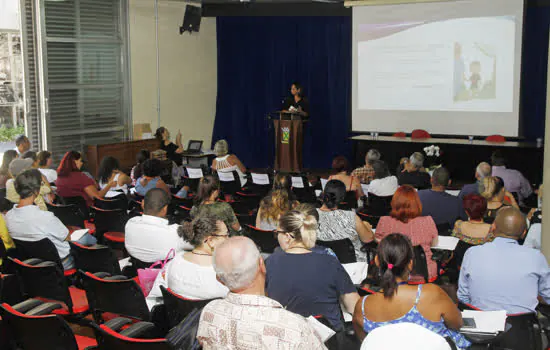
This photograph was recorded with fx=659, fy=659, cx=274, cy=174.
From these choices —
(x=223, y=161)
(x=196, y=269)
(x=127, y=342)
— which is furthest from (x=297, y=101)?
(x=127, y=342)

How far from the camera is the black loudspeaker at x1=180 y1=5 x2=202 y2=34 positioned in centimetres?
1309

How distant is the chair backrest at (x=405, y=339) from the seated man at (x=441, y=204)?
4236 millimetres

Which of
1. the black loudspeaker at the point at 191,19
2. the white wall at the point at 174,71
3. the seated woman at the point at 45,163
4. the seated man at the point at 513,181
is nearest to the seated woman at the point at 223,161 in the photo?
the seated woman at the point at 45,163

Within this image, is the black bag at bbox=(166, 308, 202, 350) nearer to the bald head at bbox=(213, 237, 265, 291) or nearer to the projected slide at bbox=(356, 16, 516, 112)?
the bald head at bbox=(213, 237, 265, 291)

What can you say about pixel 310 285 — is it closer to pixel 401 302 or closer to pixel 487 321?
pixel 401 302

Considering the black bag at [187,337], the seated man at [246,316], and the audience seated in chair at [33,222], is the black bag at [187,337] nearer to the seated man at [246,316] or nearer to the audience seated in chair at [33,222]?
the seated man at [246,316]

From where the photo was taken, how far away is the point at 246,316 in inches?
90.2

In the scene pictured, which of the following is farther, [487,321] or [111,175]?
[111,175]

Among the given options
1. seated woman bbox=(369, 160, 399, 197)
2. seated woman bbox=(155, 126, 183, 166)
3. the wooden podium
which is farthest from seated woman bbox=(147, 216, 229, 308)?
the wooden podium

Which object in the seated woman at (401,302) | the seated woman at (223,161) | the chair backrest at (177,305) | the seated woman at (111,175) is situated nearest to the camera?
the seated woman at (401,302)

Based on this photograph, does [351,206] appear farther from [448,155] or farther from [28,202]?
[448,155]

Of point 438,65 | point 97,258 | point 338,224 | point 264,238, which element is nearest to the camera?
point 97,258

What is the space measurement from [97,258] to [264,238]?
142cm

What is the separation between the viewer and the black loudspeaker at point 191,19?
13094 mm
